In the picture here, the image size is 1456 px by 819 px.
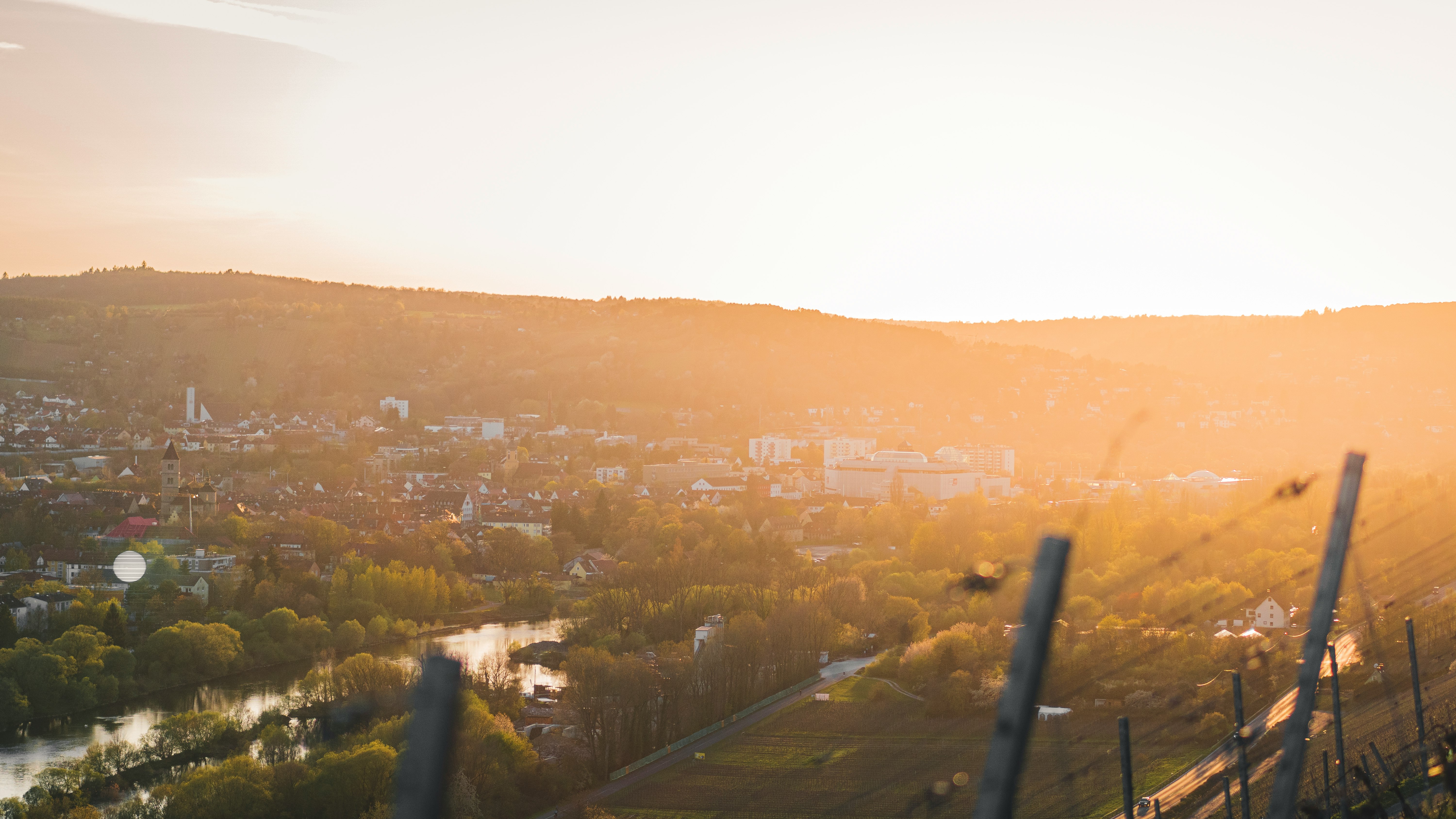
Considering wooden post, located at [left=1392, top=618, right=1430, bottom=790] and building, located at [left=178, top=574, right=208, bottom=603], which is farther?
building, located at [left=178, top=574, right=208, bottom=603]

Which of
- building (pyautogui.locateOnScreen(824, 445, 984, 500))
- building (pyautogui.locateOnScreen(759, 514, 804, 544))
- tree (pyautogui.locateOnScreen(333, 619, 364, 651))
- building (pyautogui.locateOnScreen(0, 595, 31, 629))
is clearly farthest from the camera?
building (pyautogui.locateOnScreen(824, 445, 984, 500))

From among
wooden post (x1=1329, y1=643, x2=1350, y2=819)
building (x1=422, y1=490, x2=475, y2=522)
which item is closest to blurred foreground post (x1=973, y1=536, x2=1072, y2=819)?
wooden post (x1=1329, y1=643, x2=1350, y2=819)

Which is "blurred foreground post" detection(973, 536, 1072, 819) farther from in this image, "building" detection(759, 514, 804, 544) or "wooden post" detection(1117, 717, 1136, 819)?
"building" detection(759, 514, 804, 544)

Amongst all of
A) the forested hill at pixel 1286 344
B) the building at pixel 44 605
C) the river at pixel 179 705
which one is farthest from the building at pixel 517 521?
the forested hill at pixel 1286 344

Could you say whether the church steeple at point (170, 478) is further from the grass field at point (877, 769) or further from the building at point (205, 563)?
the grass field at point (877, 769)

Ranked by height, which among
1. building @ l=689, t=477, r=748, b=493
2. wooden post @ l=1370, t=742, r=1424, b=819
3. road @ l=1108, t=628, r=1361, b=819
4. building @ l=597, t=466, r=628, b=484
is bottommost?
building @ l=689, t=477, r=748, b=493

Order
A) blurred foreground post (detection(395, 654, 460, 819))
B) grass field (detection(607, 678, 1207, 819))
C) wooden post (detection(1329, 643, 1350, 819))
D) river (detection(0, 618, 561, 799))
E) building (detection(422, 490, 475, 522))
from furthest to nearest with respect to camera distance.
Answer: building (detection(422, 490, 475, 522)) < river (detection(0, 618, 561, 799)) < grass field (detection(607, 678, 1207, 819)) < wooden post (detection(1329, 643, 1350, 819)) < blurred foreground post (detection(395, 654, 460, 819))

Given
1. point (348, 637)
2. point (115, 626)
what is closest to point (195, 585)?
point (115, 626)
